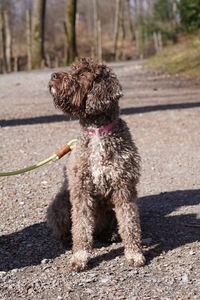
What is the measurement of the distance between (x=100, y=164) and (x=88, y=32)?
198ft

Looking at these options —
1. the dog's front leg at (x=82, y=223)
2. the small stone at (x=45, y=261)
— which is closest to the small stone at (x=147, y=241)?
the dog's front leg at (x=82, y=223)

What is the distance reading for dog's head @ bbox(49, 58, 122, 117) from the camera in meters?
4.32

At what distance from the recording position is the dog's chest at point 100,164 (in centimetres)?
450

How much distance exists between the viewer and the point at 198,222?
5531 millimetres

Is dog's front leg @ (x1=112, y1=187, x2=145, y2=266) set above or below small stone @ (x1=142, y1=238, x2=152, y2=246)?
above

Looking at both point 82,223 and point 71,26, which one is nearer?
point 82,223

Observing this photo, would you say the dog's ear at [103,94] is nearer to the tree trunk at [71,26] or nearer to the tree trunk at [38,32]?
the tree trunk at [38,32]

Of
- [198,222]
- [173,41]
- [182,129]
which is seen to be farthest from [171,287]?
[173,41]

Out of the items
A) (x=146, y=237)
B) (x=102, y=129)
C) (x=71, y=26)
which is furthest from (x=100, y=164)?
(x=71, y=26)

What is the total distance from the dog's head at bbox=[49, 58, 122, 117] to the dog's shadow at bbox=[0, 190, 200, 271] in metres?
1.39

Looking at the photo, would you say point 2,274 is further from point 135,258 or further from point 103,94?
point 103,94

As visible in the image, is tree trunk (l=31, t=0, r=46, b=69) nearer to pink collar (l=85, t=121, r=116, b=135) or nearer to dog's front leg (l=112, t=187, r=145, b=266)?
pink collar (l=85, t=121, r=116, b=135)

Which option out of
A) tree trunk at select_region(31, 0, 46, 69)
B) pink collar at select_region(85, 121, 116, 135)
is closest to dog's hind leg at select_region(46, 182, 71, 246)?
pink collar at select_region(85, 121, 116, 135)

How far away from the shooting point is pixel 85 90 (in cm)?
435
